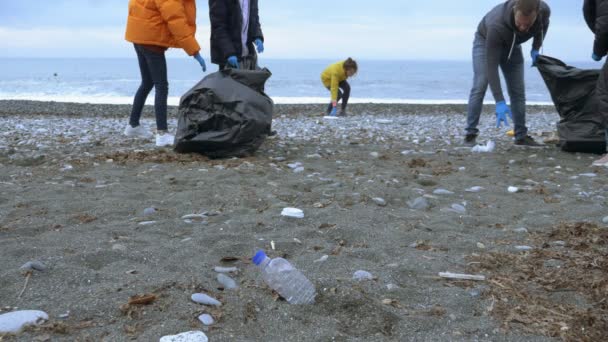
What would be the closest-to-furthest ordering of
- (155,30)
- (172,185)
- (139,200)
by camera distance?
1. (139,200)
2. (172,185)
3. (155,30)

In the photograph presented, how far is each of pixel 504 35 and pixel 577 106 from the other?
99 centimetres

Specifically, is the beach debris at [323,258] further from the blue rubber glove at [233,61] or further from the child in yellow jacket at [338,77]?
the child in yellow jacket at [338,77]

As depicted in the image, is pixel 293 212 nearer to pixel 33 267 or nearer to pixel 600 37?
pixel 33 267

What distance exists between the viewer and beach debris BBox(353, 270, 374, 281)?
93.0 inches

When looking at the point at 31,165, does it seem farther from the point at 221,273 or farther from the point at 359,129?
the point at 359,129

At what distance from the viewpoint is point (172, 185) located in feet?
13.4

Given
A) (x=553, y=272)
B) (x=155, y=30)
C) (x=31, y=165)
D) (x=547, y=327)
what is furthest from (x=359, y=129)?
(x=547, y=327)

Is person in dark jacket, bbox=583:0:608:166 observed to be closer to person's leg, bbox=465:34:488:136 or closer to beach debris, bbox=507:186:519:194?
person's leg, bbox=465:34:488:136

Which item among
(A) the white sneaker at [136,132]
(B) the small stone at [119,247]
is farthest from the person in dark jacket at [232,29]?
(B) the small stone at [119,247]

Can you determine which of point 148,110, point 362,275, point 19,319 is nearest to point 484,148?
point 362,275

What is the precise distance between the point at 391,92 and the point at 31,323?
25.0 m

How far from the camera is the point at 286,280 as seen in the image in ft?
7.47

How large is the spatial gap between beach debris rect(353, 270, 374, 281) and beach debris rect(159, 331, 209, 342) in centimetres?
75

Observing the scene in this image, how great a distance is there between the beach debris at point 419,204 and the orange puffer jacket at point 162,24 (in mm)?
2981
